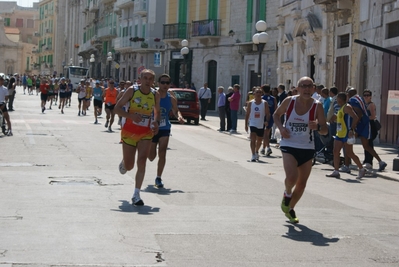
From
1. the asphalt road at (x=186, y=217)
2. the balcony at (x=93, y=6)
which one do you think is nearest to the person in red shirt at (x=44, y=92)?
the asphalt road at (x=186, y=217)

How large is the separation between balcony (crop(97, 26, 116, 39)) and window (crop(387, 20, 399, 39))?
51665mm

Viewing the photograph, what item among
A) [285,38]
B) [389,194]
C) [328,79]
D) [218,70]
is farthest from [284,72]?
[389,194]

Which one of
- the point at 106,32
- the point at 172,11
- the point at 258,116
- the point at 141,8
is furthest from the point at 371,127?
the point at 106,32

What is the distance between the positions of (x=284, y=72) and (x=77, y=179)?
2541cm

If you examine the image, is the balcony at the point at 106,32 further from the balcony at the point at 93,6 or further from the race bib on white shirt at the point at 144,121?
the race bib on white shirt at the point at 144,121

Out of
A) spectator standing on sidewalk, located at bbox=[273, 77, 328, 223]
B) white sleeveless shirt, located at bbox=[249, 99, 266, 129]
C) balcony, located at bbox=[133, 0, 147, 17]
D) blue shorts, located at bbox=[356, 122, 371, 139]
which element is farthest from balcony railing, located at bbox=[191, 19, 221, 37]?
spectator standing on sidewalk, located at bbox=[273, 77, 328, 223]

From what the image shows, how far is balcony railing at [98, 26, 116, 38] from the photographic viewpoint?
76387 mm

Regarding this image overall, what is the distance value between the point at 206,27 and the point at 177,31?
13.6 ft

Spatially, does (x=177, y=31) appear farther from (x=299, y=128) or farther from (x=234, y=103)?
(x=299, y=128)

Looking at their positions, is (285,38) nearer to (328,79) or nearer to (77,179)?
(328,79)

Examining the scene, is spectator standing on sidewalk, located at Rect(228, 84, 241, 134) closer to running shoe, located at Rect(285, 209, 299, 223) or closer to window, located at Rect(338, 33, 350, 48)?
window, located at Rect(338, 33, 350, 48)

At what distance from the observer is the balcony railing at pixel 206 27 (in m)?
48.4

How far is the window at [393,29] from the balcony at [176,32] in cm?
2689

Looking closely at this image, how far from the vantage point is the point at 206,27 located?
49188 millimetres
